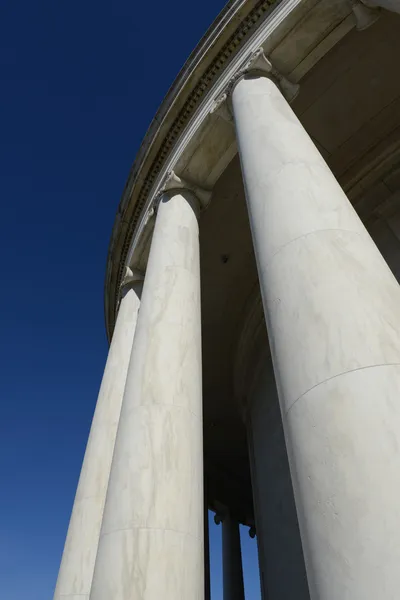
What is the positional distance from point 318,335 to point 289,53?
27224mm

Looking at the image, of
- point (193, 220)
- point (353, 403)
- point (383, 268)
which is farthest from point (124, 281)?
point (353, 403)

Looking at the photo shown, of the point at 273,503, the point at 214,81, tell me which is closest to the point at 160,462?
the point at 273,503

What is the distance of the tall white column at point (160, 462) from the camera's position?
17594 mm

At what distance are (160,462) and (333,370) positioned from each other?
11903mm

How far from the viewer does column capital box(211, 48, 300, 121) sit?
3048 cm

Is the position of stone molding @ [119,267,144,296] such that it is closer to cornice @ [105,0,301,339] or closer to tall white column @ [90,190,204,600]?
cornice @ [105,0,301,339]

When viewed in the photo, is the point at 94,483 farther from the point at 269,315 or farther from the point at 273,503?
the point at 269,315

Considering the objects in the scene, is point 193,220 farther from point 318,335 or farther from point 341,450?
point 341,450

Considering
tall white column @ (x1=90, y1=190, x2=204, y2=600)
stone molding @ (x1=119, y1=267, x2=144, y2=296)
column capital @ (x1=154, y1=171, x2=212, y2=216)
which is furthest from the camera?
stone molding @ (x1=119, y1=267, x2=144, y2=296)

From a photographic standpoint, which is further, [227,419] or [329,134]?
[227,419]

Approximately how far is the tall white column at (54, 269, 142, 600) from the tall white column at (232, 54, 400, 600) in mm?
21438

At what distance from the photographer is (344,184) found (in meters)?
46.5

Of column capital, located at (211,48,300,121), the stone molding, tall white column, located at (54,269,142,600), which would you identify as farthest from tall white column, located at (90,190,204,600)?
the stone molding

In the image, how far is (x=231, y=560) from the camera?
8381cm
